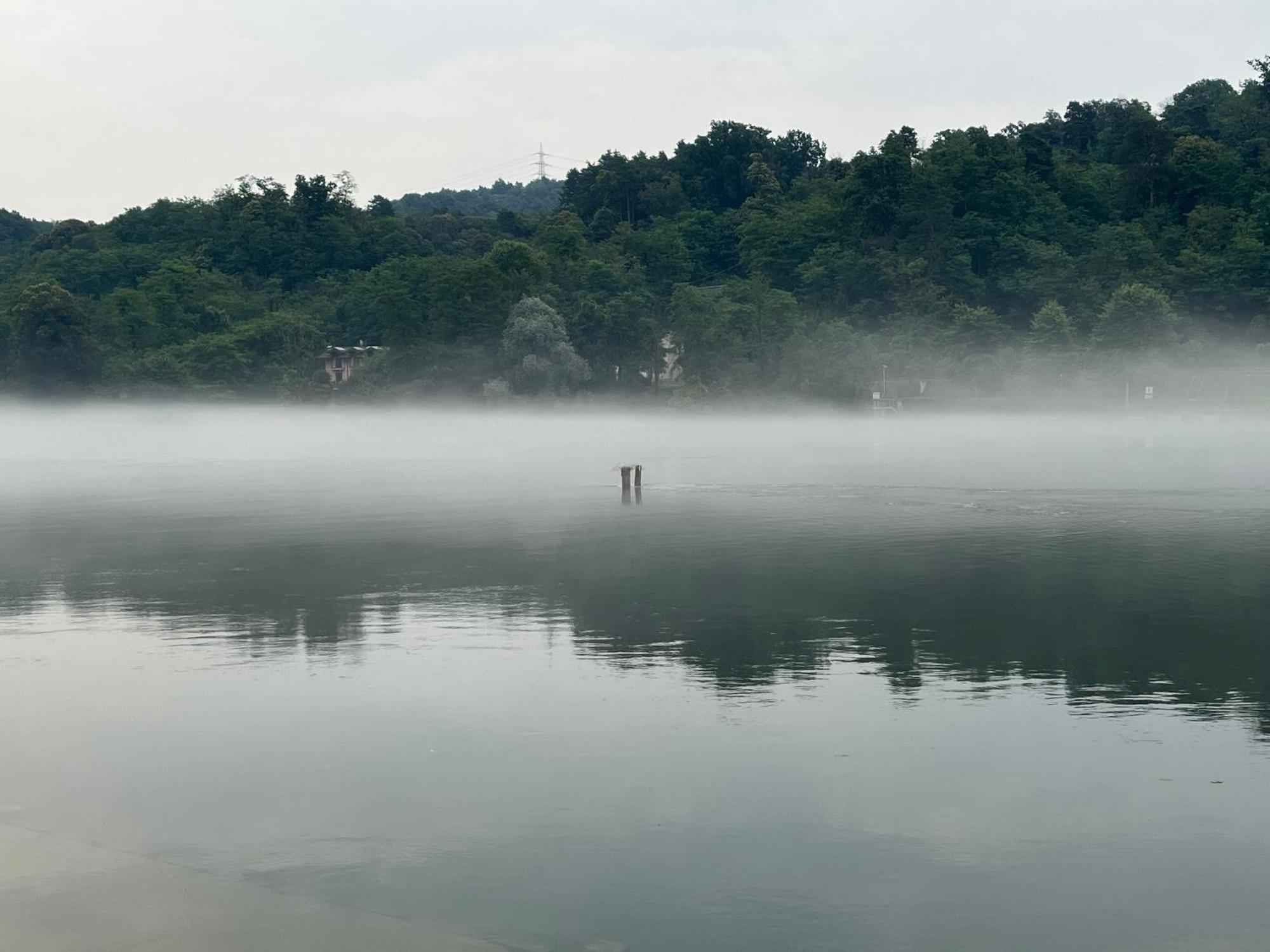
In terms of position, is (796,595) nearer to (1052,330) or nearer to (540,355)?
(540,355)

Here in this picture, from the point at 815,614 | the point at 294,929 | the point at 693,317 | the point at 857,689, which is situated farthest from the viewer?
the point at 693,317

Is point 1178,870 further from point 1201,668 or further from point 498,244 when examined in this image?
point 498,244

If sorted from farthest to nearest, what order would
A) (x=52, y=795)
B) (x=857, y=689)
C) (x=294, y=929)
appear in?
(x=857, y=689) < (x=52, y=795) < (x=294, y=929)

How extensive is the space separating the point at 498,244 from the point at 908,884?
19042 cm

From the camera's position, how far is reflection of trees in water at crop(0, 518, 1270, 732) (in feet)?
79.0

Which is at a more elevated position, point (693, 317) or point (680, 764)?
point (693, 317)

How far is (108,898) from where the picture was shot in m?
13.6

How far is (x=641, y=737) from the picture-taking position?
19391 mm

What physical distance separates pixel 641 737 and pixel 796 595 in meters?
12.9

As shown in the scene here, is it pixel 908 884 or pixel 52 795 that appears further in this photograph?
pixel 52 795

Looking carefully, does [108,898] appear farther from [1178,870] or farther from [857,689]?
[857,689]

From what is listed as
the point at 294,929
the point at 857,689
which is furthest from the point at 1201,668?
the point at 294,929

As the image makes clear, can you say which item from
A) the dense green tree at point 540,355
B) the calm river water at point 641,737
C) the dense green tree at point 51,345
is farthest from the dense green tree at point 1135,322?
the calm river water at point 641,737

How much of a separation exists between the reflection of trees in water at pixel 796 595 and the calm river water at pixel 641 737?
16 cm
